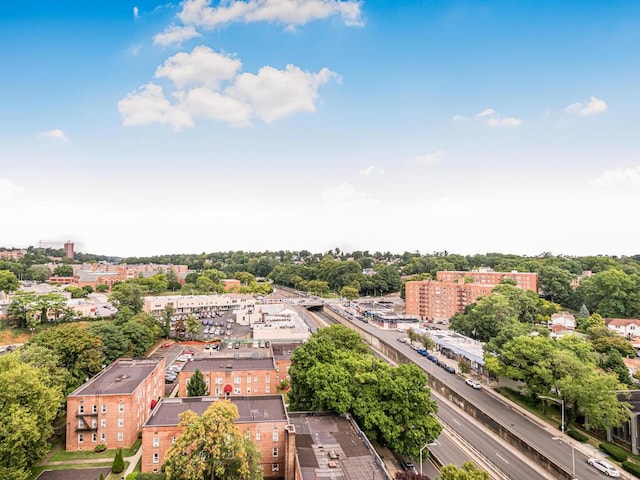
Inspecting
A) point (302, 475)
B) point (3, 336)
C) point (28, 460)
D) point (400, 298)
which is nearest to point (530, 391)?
point (302, 475)

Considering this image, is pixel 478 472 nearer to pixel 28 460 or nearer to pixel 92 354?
pixel 28 460

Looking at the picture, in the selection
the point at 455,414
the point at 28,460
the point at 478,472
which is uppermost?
the point at 478,472

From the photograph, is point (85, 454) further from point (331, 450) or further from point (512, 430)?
point (512, 430)

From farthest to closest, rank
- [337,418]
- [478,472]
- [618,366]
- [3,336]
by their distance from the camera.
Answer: [3,336] → [618,366] → [337,418] → [478,472]

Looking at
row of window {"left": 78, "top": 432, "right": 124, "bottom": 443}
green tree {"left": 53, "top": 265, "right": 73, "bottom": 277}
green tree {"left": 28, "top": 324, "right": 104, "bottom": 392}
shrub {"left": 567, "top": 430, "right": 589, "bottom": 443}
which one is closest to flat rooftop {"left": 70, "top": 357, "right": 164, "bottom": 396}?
green tree {"left": 28, "top": 324, "right": 104, "bottom": 392}

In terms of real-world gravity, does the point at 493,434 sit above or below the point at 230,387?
below

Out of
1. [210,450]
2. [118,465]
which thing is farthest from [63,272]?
[210,450]
